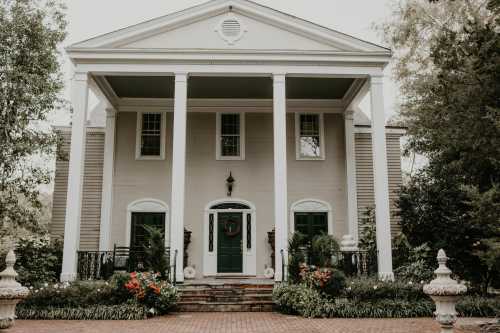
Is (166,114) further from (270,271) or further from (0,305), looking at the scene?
(0,305)

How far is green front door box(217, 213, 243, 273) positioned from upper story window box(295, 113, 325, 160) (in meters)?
3.15

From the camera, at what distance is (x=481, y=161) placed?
10.7 metres

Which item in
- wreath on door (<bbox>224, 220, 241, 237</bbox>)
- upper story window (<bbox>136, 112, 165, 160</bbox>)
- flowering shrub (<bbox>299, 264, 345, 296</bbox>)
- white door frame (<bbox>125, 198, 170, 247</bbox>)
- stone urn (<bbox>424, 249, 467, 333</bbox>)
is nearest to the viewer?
stone urn (<bbox>424, 249, 467, 333</bbox>)

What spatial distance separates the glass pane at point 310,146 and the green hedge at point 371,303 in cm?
594

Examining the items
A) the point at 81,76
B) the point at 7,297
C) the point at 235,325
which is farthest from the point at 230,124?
the point at 7,297

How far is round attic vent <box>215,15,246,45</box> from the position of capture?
1404 cm

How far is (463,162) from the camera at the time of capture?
11.2 meters

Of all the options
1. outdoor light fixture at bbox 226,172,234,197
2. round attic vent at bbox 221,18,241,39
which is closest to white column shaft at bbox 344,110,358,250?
outdoor light fixture at bbox 226,172,234,197

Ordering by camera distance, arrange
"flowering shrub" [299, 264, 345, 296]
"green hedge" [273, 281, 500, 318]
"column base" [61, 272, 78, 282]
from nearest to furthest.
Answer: "green hedge" [273, 281, 500, 318] < "flowering shrub" [299, 264, 345, 296] < "column base" [61, 272, 78, 282]

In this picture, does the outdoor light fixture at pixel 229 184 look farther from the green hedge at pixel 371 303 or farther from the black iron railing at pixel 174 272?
the green hedge at pixel 371 303

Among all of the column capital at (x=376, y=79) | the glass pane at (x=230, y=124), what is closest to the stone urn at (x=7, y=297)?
the glass pane at (x=230, y=124)

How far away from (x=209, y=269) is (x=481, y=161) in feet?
28.8

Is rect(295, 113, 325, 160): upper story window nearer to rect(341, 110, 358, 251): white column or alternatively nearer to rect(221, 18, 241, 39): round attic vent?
rect(341, 110, 358, 251): white column

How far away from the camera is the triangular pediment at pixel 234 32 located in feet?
45.6
